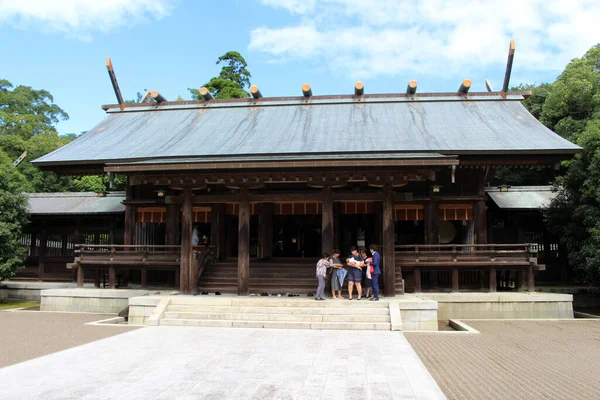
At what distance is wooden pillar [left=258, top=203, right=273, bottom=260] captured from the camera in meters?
17.5

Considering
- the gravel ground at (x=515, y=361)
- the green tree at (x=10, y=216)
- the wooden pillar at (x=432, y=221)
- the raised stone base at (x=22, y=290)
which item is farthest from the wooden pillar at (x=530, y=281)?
the green tree at (x=10, y=216)

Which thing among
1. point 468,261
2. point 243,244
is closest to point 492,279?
point 468,261

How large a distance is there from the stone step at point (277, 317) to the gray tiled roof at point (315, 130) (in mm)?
5221

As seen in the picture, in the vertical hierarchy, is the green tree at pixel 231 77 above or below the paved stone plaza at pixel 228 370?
above

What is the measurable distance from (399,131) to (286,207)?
17.4ft

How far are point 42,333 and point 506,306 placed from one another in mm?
13157

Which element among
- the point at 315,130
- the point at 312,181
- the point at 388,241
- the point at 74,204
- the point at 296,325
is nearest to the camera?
the point at 296,325

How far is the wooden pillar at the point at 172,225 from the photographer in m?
18.0

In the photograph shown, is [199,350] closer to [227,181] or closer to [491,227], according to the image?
[227,181]

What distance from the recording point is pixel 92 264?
55.2 feet

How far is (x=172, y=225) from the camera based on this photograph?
18.1 m

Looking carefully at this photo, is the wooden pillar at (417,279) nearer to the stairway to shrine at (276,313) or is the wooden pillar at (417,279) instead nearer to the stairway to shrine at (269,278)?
the stairway to shrine at (269,278)

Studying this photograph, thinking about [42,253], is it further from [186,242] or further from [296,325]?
[296,325]

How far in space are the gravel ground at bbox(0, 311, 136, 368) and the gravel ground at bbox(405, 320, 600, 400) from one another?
23.6ft
